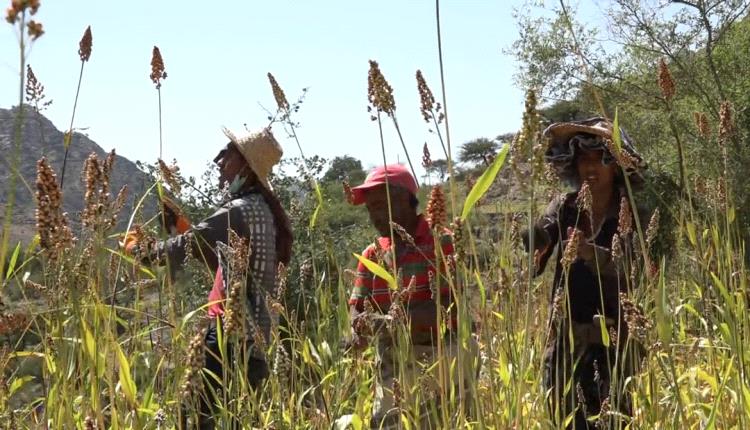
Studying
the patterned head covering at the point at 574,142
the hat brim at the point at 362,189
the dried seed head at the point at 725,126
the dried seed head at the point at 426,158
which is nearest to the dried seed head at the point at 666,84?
the dried seed head at the point at 725,126

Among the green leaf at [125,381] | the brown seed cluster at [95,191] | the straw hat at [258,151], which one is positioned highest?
the straw hat at [258,151]

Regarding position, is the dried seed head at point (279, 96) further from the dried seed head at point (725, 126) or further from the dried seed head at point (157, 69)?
the dried seed head at point (725, 126)

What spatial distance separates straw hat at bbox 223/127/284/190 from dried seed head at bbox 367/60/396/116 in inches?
76.3

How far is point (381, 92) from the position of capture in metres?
1.29

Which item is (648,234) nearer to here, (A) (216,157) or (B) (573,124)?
(B) (573,124)

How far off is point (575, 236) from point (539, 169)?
477 mm

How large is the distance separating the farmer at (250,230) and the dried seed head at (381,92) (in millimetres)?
1646

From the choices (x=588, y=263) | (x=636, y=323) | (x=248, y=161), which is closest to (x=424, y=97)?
(x=636, y=323)

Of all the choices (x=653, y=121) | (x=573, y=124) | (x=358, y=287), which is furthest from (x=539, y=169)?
(x=653, y=121)

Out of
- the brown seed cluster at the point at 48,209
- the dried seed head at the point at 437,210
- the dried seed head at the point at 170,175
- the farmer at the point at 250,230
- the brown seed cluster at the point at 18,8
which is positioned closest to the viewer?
the brown seed cluster at the point at 18,8

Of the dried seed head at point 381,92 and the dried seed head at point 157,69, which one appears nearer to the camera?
the dried seed head at point 381,92

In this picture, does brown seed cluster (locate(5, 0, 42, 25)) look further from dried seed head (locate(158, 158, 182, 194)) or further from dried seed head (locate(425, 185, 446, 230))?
dried seed head (locate(158, 158, 182, 194))

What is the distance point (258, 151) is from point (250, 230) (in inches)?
17.5

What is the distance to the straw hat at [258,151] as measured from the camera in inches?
127
